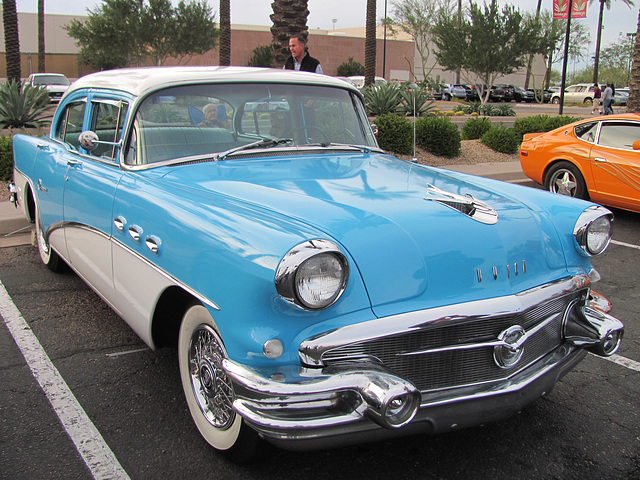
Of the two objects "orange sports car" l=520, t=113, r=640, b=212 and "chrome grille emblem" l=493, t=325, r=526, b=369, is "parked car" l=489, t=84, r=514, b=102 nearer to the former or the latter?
"orange sports car" l=520, t=113, r=640, b=212

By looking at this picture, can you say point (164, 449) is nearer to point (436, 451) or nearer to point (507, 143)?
point (436, 451)

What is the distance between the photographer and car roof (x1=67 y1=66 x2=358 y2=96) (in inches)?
133

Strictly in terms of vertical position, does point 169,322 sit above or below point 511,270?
below

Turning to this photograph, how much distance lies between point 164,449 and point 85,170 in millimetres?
1828

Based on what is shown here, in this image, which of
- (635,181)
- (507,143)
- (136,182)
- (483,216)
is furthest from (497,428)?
(507,143)

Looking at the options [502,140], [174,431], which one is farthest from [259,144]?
[502,140]

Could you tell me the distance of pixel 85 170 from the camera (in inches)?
141

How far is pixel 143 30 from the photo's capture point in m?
37.4

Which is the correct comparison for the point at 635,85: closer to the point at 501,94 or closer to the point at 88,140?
the point at 88,140

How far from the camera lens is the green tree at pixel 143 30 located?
37.1 metres

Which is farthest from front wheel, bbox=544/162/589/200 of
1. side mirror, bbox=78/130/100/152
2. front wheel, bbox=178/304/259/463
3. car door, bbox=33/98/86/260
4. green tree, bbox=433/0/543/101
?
green tree, bbox=433/0/543/101

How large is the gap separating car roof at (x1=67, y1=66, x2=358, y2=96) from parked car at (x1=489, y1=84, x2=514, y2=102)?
43528 mm

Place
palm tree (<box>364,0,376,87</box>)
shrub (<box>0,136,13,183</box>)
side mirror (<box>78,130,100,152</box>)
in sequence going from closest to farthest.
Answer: side mirror (<box>78,130,100,152</box>) < shrub (<box>0,136,13,183</box>) < palm tree (<box>364,0,376,87</box>)

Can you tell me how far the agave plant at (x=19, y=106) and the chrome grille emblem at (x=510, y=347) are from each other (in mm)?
10190
